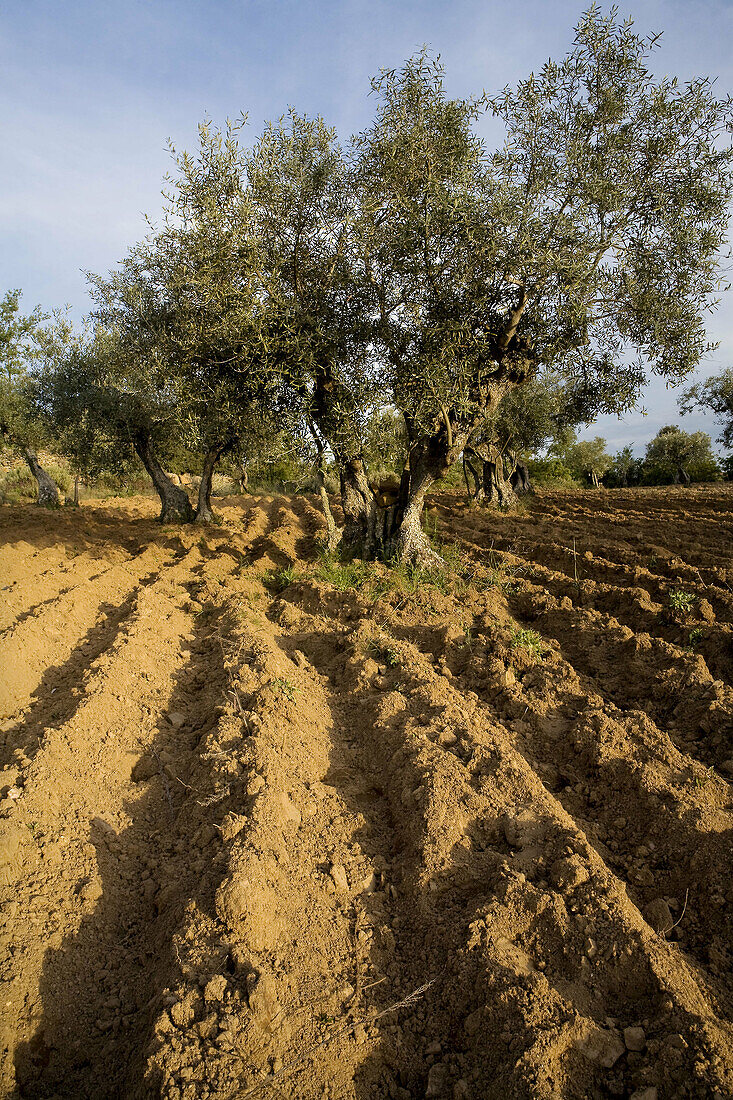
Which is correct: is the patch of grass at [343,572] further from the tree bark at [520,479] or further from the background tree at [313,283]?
the tree bark at [520,479]

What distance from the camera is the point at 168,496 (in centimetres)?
1745

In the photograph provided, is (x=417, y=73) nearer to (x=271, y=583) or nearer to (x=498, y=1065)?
(x=271, y=583)

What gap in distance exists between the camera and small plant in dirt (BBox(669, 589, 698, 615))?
6.68m

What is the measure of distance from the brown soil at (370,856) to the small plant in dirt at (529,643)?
50mm

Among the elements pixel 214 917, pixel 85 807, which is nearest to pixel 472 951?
pixel 214 917

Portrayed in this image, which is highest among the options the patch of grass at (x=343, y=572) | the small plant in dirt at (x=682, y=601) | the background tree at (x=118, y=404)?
the background tree at (x=118, y=404)

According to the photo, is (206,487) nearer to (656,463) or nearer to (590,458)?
(590,458)

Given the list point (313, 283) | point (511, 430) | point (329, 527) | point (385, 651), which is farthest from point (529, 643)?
point (511, 430)

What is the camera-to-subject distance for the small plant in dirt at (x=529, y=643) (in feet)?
20.0

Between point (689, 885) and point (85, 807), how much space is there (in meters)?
3.82

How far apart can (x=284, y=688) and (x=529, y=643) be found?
8.99 feet

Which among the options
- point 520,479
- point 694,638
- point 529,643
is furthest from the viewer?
point 520,479

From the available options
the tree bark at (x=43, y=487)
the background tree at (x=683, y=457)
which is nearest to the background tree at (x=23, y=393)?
the tree bark at (x=43, y=487)

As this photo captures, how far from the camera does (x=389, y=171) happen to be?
863 centimetres
